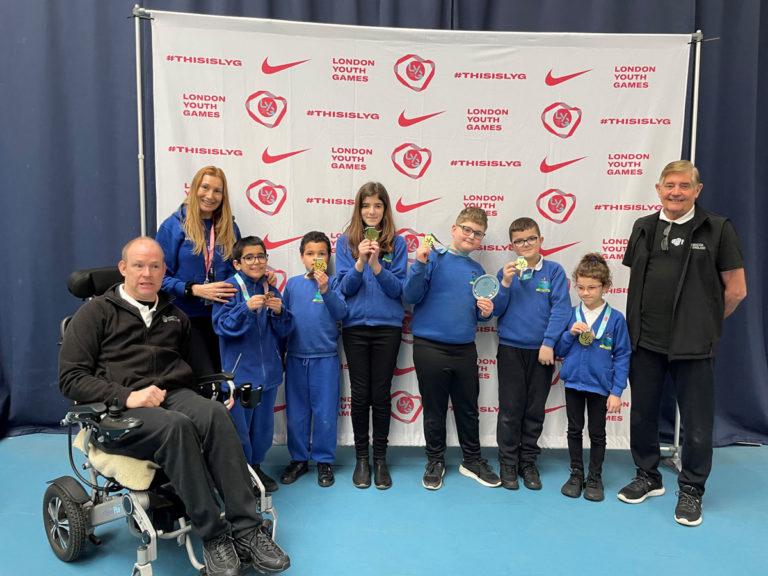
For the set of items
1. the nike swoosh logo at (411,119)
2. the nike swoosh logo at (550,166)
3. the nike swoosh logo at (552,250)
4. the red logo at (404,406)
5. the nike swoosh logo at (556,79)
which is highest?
the nike swoosh logo at (556,79)

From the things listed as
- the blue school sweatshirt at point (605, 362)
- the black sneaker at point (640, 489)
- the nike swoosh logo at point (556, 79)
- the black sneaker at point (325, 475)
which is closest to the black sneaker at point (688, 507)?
the black sneaker at point (640, 489)

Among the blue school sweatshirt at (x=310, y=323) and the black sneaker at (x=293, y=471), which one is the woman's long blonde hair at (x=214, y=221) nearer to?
the blue school sweatshirt at (x=310, y=323)

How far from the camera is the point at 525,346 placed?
11.6ft

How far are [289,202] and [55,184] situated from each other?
78.1 inches

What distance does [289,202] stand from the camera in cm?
370

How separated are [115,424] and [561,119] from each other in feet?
10.7

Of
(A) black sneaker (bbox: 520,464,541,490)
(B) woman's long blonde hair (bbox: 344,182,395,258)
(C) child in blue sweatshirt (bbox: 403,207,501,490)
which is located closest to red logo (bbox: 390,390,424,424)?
(C) child in blue sweatshirt (bbox: 403,207,501,490)

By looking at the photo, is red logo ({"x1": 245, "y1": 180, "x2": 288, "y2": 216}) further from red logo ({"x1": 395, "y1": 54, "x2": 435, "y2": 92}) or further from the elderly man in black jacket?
the elderly man in black jacket

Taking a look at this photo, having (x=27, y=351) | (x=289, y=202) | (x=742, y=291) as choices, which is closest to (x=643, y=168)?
(x=742, y=291)

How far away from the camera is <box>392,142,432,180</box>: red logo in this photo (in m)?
3.69

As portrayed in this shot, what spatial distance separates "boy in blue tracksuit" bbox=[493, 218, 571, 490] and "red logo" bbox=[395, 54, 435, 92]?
1.15 meters

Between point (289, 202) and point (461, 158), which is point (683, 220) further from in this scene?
point (289, 202)

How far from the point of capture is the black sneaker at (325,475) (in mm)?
3443

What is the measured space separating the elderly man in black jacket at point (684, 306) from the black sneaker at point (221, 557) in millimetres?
A: 2363
